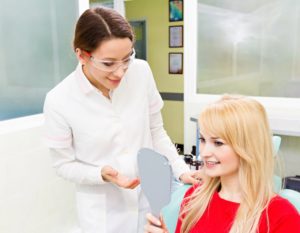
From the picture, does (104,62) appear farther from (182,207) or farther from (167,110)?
(167,110)

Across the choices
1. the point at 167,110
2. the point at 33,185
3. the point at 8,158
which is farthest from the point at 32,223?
the point at 167,110

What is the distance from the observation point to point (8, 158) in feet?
6.33

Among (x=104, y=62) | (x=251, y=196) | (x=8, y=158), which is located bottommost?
(x=8, y=158)

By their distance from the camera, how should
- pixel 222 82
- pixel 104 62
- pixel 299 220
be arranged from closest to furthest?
pixel 299 220 < pixel 104 62 < pixel 222 82

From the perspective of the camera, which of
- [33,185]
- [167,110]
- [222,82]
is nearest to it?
[33,185]

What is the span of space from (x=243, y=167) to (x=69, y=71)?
1762 millimetres

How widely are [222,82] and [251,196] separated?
6.61 feet

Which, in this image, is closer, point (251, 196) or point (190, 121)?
point (251, 196)

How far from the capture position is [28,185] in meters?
2.09

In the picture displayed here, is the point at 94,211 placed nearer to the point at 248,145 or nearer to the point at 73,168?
the point at 73,168

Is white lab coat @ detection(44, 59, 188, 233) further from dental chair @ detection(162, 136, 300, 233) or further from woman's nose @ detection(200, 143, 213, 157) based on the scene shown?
woman's nose @ detection(200, 143, 213, 157)

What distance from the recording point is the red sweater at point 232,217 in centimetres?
96

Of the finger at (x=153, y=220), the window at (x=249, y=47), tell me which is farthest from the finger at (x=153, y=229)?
the window at (x=249, y=47)

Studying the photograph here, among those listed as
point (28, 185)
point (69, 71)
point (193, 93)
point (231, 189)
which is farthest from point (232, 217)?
point (193, 93)
